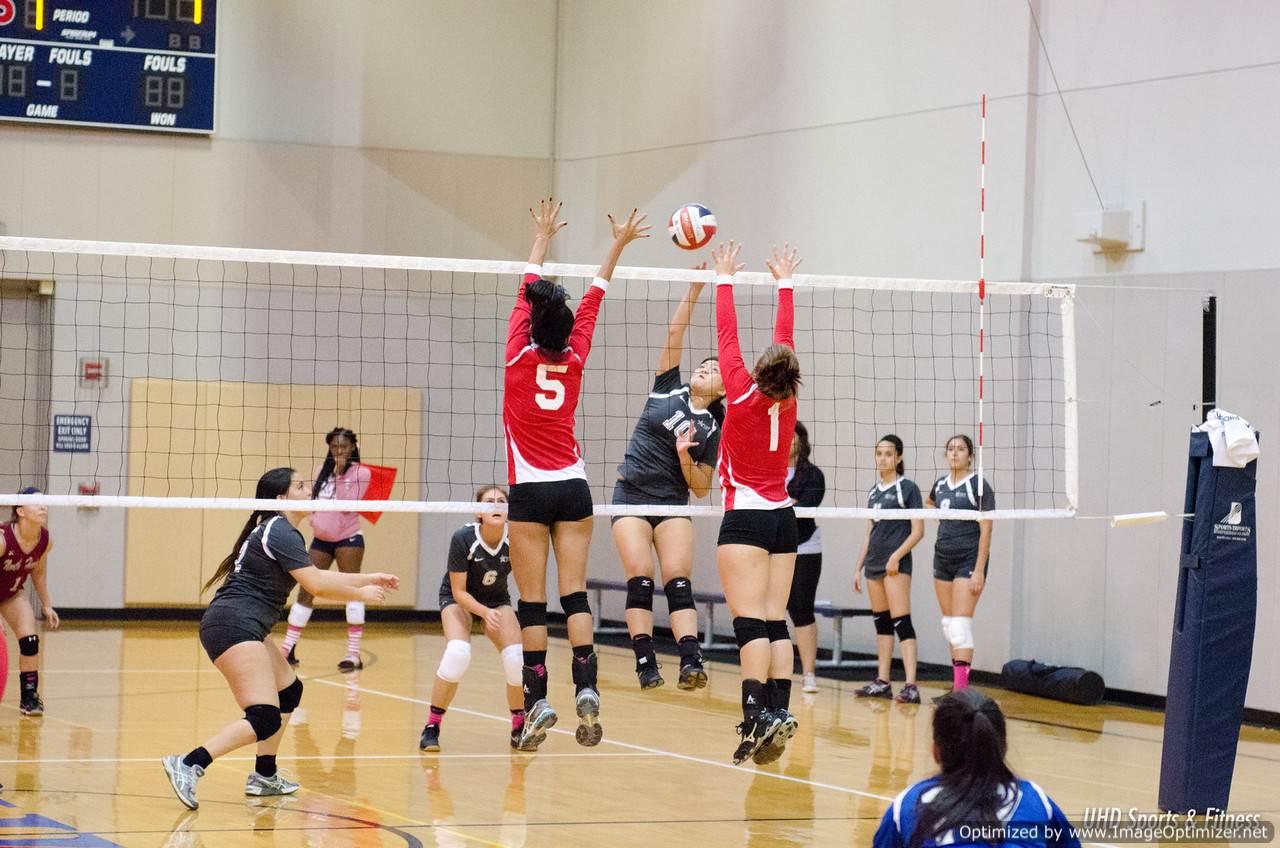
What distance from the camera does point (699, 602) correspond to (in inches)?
575

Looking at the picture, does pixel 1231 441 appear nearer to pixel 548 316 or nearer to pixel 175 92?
pixel 548 316

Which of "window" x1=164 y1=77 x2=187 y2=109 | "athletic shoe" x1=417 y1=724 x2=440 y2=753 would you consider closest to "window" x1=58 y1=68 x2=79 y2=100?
"window" x1=164 y1=77 x2=187 y2=109

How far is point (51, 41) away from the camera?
14805 millimetres

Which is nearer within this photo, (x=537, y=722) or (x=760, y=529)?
(x=537, y=722)

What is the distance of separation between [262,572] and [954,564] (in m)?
5.59

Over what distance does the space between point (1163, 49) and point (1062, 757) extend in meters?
5.56

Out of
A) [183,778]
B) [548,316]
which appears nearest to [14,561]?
[183,778]

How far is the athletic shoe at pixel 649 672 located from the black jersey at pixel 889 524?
4.18m

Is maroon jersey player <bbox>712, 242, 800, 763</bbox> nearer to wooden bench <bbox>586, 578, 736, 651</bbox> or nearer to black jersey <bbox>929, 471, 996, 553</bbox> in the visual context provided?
black jersey <bbox>929, 471, 996, 553</bbox>

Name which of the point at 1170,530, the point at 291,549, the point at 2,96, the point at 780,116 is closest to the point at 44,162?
the point at 2,96

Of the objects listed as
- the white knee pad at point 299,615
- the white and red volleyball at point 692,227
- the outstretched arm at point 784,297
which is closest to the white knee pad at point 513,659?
the white and red volleyball at point 692,227

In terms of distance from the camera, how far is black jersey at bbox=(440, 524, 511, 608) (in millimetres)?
8906

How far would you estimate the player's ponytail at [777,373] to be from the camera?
664 centimetres

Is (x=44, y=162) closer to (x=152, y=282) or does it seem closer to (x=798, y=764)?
(x=152, y=282)
